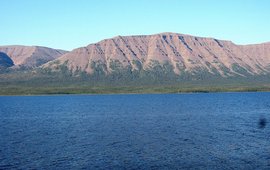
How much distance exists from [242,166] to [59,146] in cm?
4396

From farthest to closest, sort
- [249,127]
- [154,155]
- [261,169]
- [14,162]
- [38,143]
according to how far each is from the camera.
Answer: [249,127] → [38,143] → [154,155] → [14,162] → [261,169]

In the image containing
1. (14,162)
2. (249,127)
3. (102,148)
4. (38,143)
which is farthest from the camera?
(249,127)

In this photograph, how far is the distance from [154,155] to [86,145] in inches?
789

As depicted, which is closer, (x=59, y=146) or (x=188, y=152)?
(x=188, y=152)

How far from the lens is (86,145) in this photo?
292 feet

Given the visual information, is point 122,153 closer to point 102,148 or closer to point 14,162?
point 102,148

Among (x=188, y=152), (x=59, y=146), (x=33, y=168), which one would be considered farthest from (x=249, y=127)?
(x=33, y=168)

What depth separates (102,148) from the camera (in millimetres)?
84938

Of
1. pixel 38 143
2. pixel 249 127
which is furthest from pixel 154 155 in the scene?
pixel 249 127

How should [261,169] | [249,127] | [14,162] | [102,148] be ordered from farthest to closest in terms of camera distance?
[249,127] → [102,148] → [14,162] → [261,169]

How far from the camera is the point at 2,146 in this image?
88.4m

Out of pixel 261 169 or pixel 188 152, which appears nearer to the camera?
pixel 261 169

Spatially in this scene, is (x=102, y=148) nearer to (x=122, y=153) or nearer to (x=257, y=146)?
(x=122, y=153)

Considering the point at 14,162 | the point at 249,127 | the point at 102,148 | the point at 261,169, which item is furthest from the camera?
the point at 249,127
